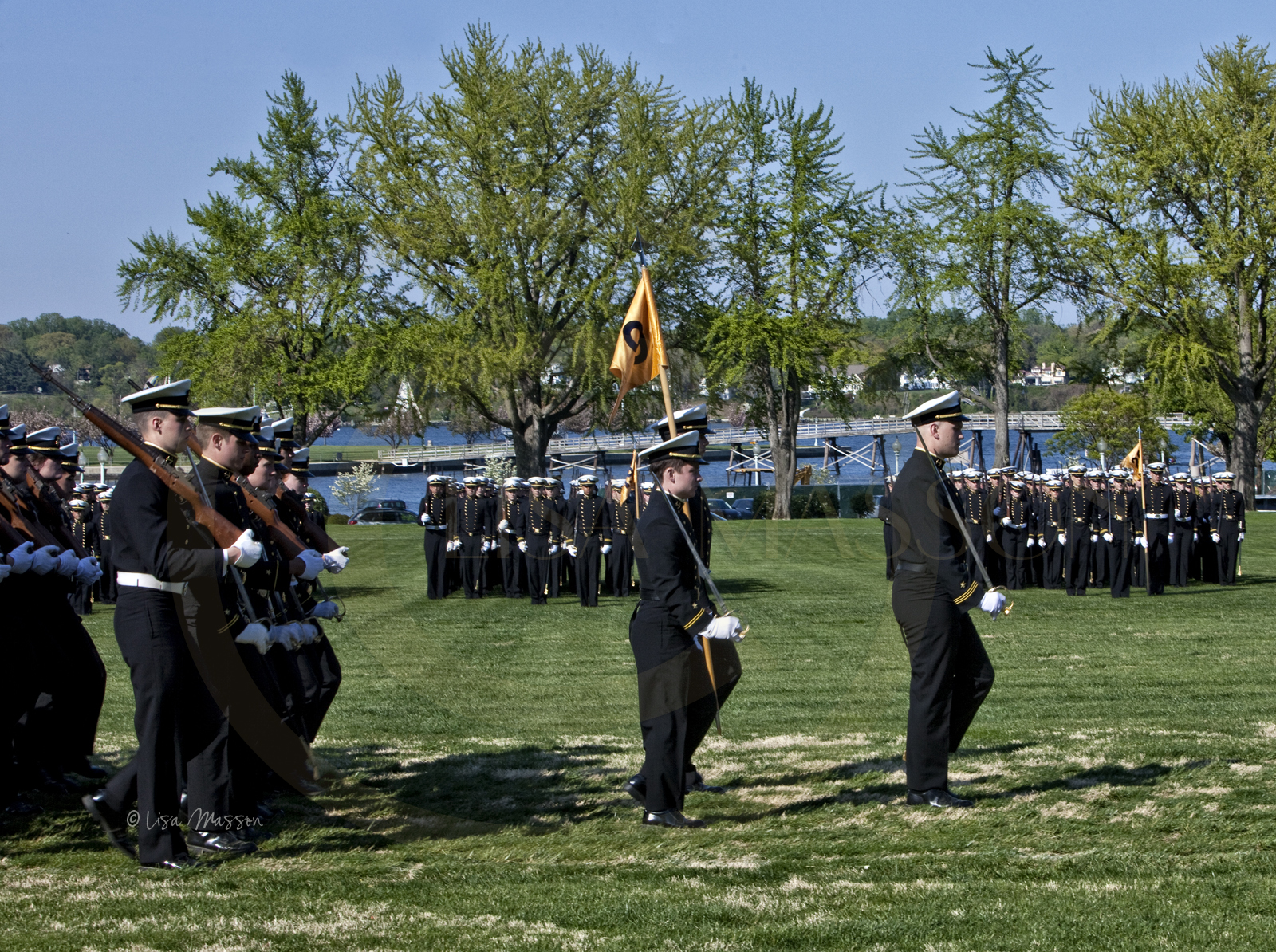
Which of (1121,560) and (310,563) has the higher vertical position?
(310,563)

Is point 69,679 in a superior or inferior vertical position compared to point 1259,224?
inferior

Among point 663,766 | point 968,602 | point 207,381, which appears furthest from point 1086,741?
point 207,381

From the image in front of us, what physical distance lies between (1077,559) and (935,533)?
13.5m

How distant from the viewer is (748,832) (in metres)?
5.88

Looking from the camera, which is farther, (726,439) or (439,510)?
(726,439)

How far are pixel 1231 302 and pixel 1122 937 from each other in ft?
123

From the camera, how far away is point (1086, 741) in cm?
773

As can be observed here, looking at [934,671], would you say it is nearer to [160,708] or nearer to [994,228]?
[160,708]

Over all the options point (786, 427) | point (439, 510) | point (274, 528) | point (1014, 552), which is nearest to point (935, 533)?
point (274, 528)

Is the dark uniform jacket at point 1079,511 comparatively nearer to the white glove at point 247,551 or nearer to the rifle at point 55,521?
the rifle at point 55,521

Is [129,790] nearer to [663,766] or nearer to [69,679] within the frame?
[69,679]

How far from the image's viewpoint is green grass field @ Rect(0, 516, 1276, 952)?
4.40 metres

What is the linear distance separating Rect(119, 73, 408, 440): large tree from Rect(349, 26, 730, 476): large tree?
275cm

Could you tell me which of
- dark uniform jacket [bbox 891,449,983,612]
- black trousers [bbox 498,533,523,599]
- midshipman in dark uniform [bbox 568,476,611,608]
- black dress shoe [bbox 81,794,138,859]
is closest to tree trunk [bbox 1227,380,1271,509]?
midshipman in dark uniform [bbox 568,476,611,608]
